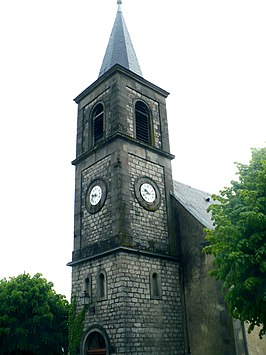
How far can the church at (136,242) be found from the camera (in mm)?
14820

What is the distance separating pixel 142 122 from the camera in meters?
19.9

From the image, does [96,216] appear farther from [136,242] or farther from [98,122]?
[98,122]

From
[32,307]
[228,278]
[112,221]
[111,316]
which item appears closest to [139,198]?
[112,221]

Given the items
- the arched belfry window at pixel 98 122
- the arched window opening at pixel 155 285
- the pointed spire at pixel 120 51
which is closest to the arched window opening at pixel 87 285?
the arched window opening at pixel 155 285

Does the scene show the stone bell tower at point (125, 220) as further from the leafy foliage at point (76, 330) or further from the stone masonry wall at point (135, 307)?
the leafy foliage at point (76, 330)

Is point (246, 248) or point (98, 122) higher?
point (98, 122)

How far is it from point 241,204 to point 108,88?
34.9 feet

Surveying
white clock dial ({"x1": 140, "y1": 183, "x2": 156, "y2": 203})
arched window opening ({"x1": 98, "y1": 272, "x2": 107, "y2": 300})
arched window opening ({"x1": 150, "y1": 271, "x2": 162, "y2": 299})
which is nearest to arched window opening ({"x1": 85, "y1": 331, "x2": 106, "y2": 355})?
arched window opening ({"x1": 98, "y1": 272, "x2": 107, "y2": 300})

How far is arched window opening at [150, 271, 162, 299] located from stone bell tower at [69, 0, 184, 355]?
41 mm

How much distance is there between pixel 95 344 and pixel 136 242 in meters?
4.64

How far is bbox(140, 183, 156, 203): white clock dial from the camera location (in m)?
17.5

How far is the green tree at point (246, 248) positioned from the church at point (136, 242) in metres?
3.65

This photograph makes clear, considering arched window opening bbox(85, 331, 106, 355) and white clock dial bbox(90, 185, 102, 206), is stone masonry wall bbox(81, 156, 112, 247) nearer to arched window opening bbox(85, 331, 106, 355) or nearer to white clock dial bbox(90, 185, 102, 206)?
white clock dial bbox(90, 185, 102, 206)

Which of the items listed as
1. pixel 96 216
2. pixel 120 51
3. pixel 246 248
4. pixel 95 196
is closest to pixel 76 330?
pixel 96 216
